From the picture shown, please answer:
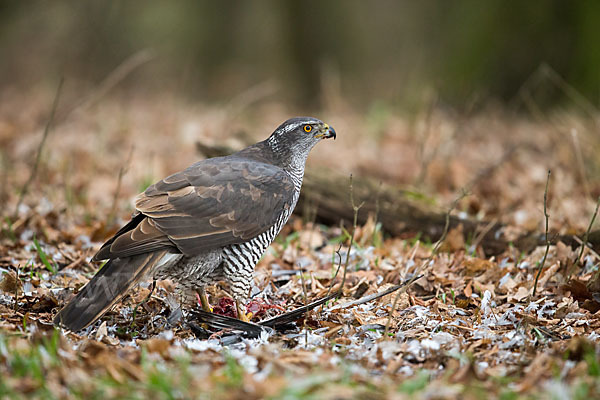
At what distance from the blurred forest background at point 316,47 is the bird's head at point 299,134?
388 cm

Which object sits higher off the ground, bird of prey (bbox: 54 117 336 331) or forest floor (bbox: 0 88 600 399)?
bird of prey (bbox: 54 117 336 331)

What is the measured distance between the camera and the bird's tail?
3.65 meters

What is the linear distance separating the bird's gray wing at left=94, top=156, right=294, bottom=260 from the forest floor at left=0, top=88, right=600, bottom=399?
1.66 ft

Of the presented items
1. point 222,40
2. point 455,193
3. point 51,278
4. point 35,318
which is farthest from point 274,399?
point 222,40

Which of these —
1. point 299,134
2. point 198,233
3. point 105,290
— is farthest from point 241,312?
point 299,134

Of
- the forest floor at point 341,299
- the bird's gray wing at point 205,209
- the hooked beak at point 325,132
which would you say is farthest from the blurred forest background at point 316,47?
the bird's gray wing at point 205,209

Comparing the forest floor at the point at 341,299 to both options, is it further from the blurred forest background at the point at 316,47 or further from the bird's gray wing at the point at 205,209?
the blurred forest background at the point at 316,47

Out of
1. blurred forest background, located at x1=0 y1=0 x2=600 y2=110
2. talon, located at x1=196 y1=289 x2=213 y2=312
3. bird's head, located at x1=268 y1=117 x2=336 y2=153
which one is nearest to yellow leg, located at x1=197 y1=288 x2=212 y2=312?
talon, located at x1=196 y1=289 x2=213 y2=312

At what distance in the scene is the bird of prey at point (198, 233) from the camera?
151 inches

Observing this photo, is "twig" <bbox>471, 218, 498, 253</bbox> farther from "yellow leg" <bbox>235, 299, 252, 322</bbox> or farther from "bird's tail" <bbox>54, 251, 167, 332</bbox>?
"bird's tail" <bbox>54, 251, 167, 332</bbox>

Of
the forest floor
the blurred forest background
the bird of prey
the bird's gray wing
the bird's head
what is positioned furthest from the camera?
the blurred forest background

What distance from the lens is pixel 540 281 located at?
477 centimetres

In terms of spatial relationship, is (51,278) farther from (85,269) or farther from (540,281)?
(540,281)

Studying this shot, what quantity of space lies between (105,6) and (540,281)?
15.6 m
